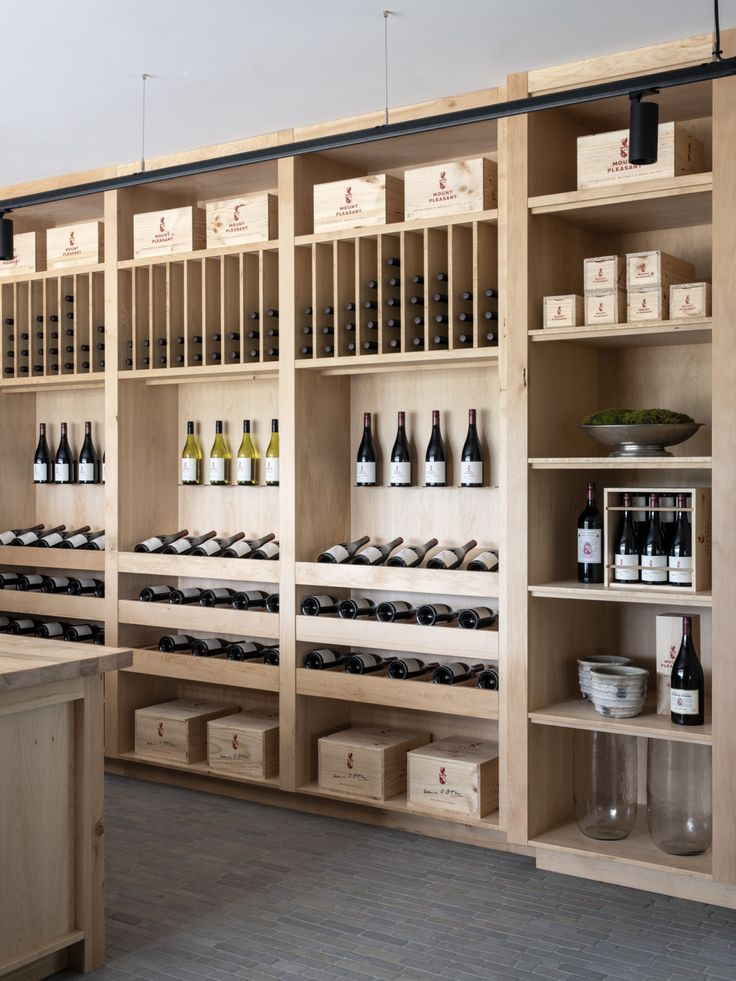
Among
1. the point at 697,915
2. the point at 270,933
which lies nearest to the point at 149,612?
the point at 270,933

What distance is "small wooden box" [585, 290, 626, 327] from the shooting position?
11.9ft

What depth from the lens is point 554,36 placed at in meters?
3.47

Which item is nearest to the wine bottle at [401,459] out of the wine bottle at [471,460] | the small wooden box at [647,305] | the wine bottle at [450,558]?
the wine bottle at [471,460]

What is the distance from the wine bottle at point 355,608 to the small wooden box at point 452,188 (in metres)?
1.61

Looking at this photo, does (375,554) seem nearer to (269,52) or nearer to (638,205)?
(638,205)

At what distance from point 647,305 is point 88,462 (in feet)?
10.4

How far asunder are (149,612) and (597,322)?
8.34ft

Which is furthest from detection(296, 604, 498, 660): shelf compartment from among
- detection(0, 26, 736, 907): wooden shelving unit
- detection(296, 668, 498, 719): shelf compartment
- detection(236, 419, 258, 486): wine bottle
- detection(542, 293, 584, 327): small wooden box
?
detection(542, 293, 584, 327): small wooden box

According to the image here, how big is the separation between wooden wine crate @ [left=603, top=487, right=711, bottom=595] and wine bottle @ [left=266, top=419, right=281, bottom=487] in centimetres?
161

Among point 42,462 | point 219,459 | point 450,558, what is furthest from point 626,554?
point 42,462

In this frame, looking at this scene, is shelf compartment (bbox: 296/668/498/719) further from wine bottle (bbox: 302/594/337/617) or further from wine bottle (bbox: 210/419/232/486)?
wine bottle (bbox: 210/419/232/486)

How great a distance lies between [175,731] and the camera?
4.82 meters

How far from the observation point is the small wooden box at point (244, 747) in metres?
4.55

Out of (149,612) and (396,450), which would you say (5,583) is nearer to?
(149,612)
